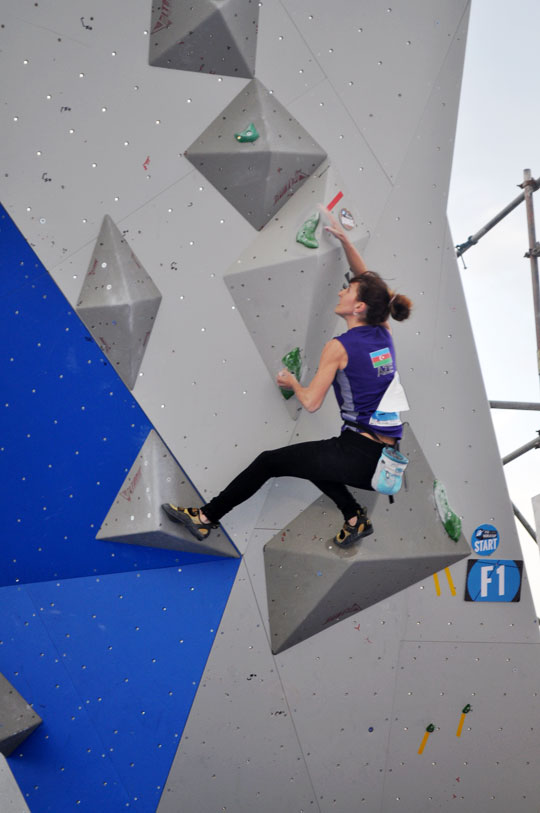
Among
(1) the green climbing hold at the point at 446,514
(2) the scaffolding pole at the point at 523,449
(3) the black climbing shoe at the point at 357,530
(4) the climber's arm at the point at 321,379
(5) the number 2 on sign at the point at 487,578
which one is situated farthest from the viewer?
(2) the scaffolding pole at the point at 523,449

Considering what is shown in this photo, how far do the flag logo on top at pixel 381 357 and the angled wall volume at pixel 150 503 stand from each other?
78cm

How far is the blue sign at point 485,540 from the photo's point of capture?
3240mm

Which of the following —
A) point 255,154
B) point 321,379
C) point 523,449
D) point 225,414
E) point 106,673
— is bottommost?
point 523,449

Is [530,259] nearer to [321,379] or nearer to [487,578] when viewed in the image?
[487,578]

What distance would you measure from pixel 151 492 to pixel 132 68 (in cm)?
142

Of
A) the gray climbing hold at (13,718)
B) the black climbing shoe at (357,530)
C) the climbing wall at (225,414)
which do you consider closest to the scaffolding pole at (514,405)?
the climbing wall at (225,414)

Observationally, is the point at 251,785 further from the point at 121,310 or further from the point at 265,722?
the point at 121,310

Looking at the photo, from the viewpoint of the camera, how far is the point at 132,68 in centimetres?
260

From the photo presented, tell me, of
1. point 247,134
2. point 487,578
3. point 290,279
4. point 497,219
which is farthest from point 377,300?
point 497,219

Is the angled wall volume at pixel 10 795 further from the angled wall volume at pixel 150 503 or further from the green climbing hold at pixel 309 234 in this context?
the green climbing hold at pixel 309 234

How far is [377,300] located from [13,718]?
72.5 inches

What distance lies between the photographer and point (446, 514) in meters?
3.13

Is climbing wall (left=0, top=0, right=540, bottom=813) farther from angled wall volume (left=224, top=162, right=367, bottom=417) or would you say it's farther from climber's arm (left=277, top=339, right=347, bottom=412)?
climber's arm (left=277, top=339, right=347, bottom=412)

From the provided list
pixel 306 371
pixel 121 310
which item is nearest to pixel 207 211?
pixel 121 310
